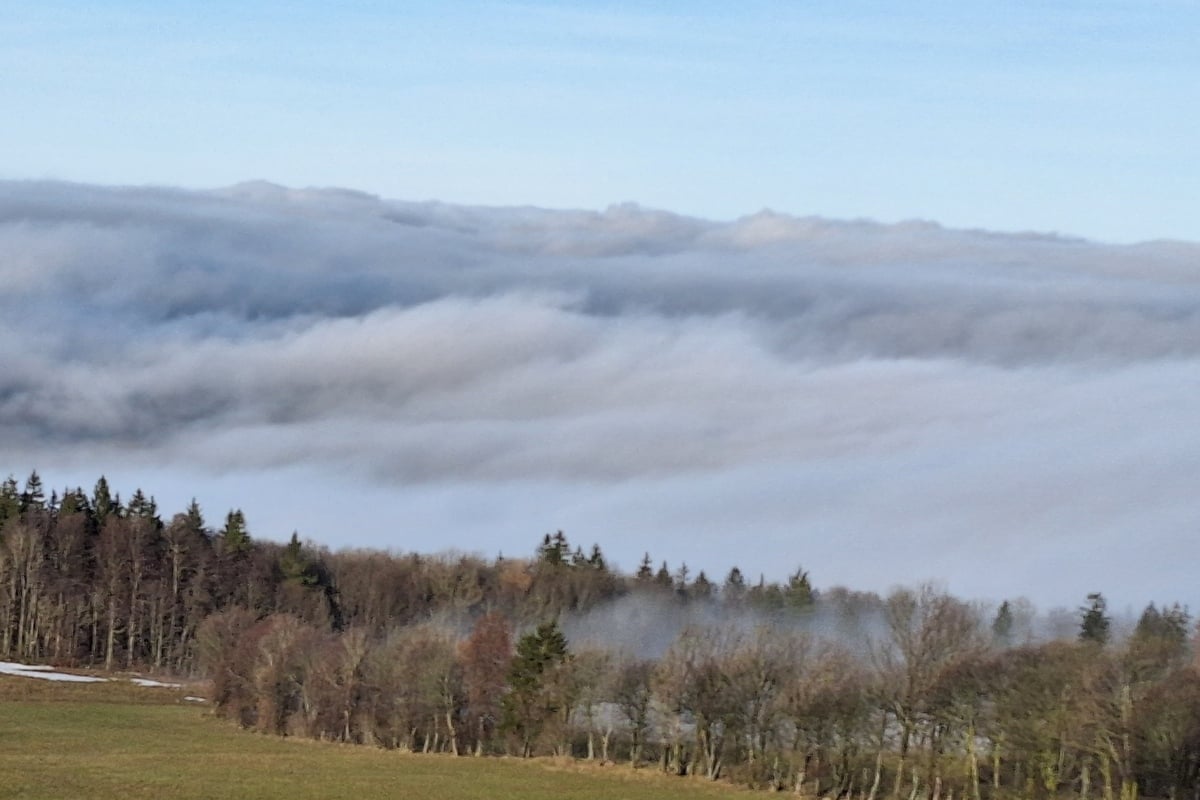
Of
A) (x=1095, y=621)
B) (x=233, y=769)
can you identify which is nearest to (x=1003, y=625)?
(x=1095, y=621)

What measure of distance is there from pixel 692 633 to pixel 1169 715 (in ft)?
115

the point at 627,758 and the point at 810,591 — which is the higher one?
the point at 810,591

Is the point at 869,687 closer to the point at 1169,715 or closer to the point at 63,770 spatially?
the point at 1169,715

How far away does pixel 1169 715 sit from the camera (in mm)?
79875

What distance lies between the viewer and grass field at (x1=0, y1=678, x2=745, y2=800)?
74.2 metres

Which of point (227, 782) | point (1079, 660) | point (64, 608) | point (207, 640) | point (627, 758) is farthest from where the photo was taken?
point (64, 608)

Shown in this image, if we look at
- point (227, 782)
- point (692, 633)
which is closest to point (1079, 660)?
point (692, 633)

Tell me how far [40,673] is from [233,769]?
71.4 m

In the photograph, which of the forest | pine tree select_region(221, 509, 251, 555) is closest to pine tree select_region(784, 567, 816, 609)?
the forest

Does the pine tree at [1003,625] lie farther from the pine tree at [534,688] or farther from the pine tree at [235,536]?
the pine tree at [235,536]

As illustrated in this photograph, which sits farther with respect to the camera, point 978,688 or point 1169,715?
point 978,688

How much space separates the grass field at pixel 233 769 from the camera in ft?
243

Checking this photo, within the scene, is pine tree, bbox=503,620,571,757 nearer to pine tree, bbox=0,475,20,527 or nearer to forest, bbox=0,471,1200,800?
forest, bbox=0,471,1200,800

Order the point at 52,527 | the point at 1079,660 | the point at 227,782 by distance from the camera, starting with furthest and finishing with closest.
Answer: the point at 52,527 → the point at 1079,660 → the point at 227,782
